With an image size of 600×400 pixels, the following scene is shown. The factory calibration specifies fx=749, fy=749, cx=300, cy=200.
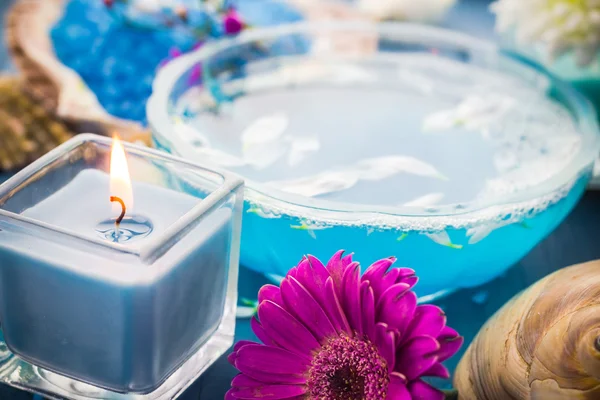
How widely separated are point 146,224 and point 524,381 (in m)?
0.20

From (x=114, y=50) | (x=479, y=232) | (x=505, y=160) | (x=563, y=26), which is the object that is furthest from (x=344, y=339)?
(x=114, y=50)

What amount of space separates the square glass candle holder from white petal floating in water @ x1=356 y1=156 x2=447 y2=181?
0.40 ft

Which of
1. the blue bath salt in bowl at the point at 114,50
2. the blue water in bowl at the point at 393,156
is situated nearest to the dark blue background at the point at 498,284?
the blue water in bowl at the point at 393,156

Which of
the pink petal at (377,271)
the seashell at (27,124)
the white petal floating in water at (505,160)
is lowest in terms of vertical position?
the seashell at (27,124)

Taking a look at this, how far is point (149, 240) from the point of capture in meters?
0.33

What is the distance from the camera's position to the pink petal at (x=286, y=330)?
35 centimetres

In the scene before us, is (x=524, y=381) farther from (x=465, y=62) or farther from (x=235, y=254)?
(x=465, y=62)

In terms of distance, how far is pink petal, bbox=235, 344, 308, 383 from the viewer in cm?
36

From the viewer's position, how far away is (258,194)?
0.42m

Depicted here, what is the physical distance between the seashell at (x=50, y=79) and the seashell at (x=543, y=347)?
1.08 feet

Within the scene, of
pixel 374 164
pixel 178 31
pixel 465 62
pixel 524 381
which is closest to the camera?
pixel 524 381

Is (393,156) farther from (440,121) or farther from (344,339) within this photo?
(344,339)

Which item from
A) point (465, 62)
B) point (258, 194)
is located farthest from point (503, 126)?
point (258, 194)

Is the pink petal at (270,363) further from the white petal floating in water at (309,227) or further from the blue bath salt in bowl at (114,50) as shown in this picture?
the blue bath salt in bowl at (114,50)
